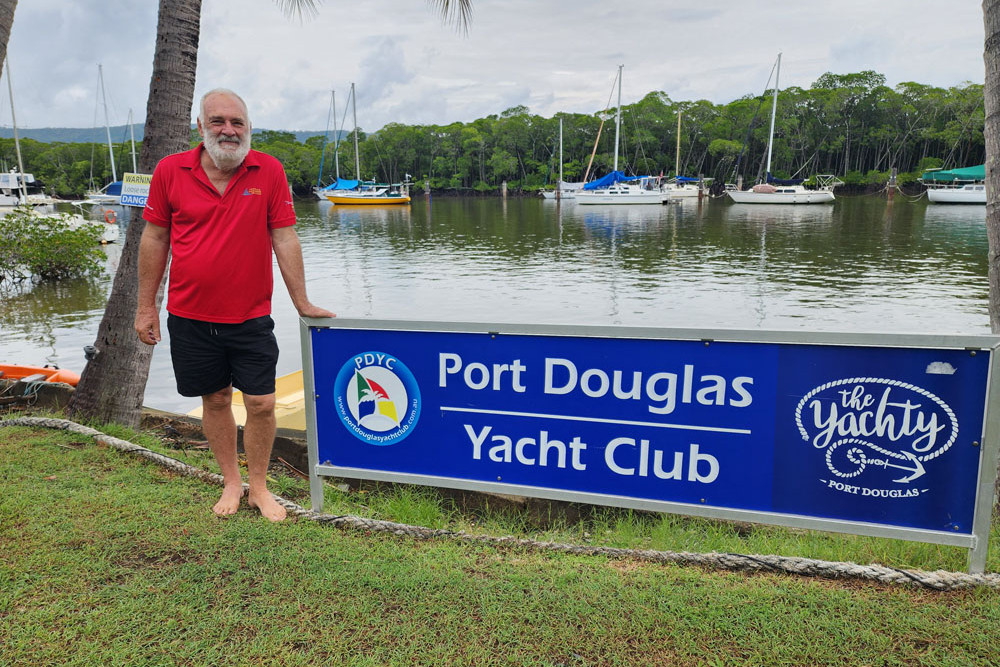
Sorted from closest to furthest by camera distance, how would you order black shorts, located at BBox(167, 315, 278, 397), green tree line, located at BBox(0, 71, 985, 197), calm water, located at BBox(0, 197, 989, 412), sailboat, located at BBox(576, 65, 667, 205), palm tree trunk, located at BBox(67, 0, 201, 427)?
black shorts, located at BBox(167, 315, 278, 397), palm tree trunk, located at BBox(67, 0, 201, 427), calm water, located at BBox(0, 197, 989, 412), sailboat, located at BBox(576, 65, 667, 205), green tree line, located at BBox(0, 71, 985, 197)

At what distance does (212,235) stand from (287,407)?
428 centimetres

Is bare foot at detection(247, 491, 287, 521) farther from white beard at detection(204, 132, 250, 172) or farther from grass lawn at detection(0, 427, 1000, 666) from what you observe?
white beard at detection(204, 132, 250, 172)

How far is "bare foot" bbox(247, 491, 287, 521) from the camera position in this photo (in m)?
3.36

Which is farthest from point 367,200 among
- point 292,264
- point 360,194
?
point 292,264

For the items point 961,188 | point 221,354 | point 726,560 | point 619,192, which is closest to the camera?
point 726,560

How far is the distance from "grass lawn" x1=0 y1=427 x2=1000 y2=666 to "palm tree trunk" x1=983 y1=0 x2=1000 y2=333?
1.58 meters

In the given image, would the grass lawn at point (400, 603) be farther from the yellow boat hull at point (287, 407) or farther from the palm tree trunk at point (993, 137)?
the yellow boat hull at point (287, 407)

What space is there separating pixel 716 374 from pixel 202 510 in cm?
254

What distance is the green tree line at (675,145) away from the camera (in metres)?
84.0

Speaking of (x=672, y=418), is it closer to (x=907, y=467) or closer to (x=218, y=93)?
(x=907, y=467)

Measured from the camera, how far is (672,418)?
114 inches

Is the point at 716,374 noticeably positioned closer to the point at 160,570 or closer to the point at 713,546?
the point at 713,546

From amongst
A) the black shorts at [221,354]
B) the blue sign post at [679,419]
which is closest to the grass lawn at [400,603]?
the blue sign post at [679,419]

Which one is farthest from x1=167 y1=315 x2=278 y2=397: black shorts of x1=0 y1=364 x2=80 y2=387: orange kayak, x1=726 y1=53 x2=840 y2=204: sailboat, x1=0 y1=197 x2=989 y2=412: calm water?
x1=726 y1=53 x2=840 y2=204: sailboat
